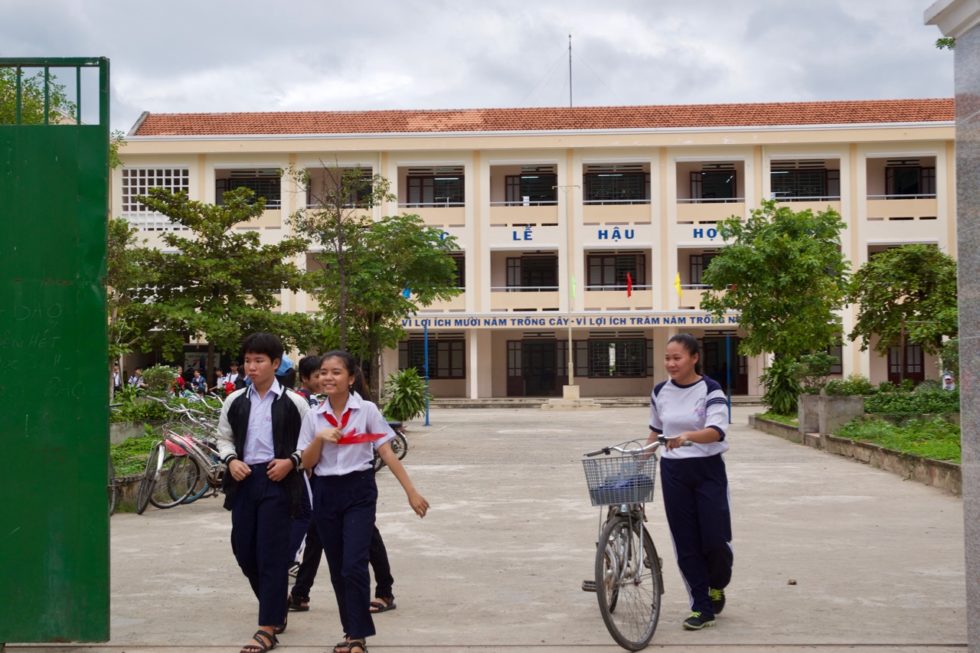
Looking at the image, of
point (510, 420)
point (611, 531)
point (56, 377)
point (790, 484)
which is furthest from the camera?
point (510, 420)

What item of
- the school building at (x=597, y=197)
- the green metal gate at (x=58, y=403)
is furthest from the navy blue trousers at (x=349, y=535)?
the school building at (x=597, y=197)

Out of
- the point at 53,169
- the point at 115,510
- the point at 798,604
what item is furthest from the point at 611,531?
the point at 115,510

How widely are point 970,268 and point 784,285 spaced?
23793 mm

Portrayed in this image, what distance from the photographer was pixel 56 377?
213 inches

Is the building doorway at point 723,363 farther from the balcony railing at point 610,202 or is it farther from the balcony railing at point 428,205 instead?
the balcony railing at point 428,205

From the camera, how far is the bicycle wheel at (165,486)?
461 inches

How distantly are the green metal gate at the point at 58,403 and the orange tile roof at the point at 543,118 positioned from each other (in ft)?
125

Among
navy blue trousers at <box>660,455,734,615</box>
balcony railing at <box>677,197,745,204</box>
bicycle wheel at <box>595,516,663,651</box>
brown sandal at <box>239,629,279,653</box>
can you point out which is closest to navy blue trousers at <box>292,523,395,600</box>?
brown sandal at <box>239,629,279,653</box>

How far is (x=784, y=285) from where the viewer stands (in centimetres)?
2834

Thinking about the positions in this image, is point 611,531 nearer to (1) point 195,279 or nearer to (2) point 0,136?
(2) point 0,136

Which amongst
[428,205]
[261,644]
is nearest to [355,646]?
[261,644]

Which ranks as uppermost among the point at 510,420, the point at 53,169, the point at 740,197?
the point at 740,197

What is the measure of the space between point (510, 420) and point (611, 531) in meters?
24.5

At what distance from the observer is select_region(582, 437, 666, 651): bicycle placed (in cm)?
571
